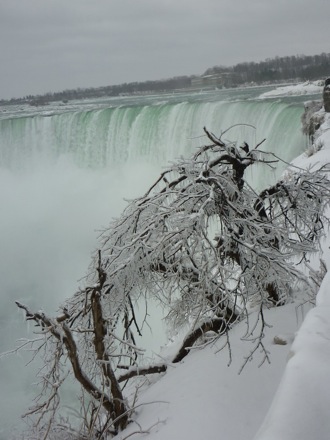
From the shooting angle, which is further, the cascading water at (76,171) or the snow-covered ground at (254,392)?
the cascading water at (76,171)

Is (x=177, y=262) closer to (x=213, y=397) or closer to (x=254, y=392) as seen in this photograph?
(x=213, y=397)

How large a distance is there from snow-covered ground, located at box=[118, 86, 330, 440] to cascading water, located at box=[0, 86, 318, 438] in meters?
6.88

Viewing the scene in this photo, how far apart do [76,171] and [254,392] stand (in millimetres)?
21643

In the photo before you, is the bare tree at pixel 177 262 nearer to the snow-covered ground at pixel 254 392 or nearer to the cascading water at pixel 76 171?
the snow-covered ground at pixel 254 392

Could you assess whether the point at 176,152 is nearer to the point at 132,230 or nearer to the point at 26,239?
the point at 26,239

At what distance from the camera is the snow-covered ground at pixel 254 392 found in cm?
246

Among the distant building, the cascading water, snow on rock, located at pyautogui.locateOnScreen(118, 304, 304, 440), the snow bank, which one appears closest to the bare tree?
snow on rock, located at pyautogui.locateOnScreen(118, 304, 304, 440)

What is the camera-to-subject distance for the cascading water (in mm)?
16141

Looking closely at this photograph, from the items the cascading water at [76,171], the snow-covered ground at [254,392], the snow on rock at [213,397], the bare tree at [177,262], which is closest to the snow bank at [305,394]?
the snow-covered ground at [254,392]

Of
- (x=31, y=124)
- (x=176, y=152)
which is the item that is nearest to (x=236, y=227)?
(x=176, y=152)

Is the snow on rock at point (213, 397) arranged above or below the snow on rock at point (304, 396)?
below

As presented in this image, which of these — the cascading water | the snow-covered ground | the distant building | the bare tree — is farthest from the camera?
the distant building

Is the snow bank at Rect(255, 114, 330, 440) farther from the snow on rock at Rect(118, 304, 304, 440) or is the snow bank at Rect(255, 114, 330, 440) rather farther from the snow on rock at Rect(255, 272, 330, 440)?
the snow on rock at Rect(118, 304, 304, 440)

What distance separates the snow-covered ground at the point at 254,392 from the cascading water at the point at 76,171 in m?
6.88
